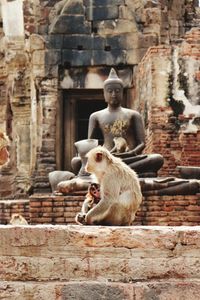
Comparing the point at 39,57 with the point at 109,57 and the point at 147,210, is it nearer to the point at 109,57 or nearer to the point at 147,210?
Answer: the point at 109,57

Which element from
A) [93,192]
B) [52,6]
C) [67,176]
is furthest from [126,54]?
[93,192]

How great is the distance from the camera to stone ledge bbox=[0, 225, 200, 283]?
14.4 ft

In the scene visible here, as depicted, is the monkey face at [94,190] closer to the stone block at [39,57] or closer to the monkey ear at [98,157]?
the monkey ear at [98,157]

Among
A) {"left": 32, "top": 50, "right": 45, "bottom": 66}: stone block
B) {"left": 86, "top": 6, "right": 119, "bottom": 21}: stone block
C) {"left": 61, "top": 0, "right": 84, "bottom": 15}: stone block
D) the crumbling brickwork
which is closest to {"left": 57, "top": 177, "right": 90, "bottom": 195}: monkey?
the crumbling brickwork

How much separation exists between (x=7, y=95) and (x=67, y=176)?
697 centimetres

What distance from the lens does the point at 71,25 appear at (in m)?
16.5

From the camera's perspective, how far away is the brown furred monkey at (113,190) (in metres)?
6.30

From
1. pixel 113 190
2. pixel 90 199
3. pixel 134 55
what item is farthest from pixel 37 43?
pixel 113 190

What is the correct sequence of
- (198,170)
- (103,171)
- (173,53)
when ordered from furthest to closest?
(173,53) < (198,170) < (103,171)

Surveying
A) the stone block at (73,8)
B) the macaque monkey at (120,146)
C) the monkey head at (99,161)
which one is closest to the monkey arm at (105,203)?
the monkey head at (99,161)

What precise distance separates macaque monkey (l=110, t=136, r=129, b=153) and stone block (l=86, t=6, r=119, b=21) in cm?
573

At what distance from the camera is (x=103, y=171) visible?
20.8 ft

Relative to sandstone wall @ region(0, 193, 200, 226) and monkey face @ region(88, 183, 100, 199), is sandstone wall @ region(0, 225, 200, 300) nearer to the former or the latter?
monkey face @ region(88, 183, 100, 199)

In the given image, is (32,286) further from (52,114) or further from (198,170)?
(52,114)
